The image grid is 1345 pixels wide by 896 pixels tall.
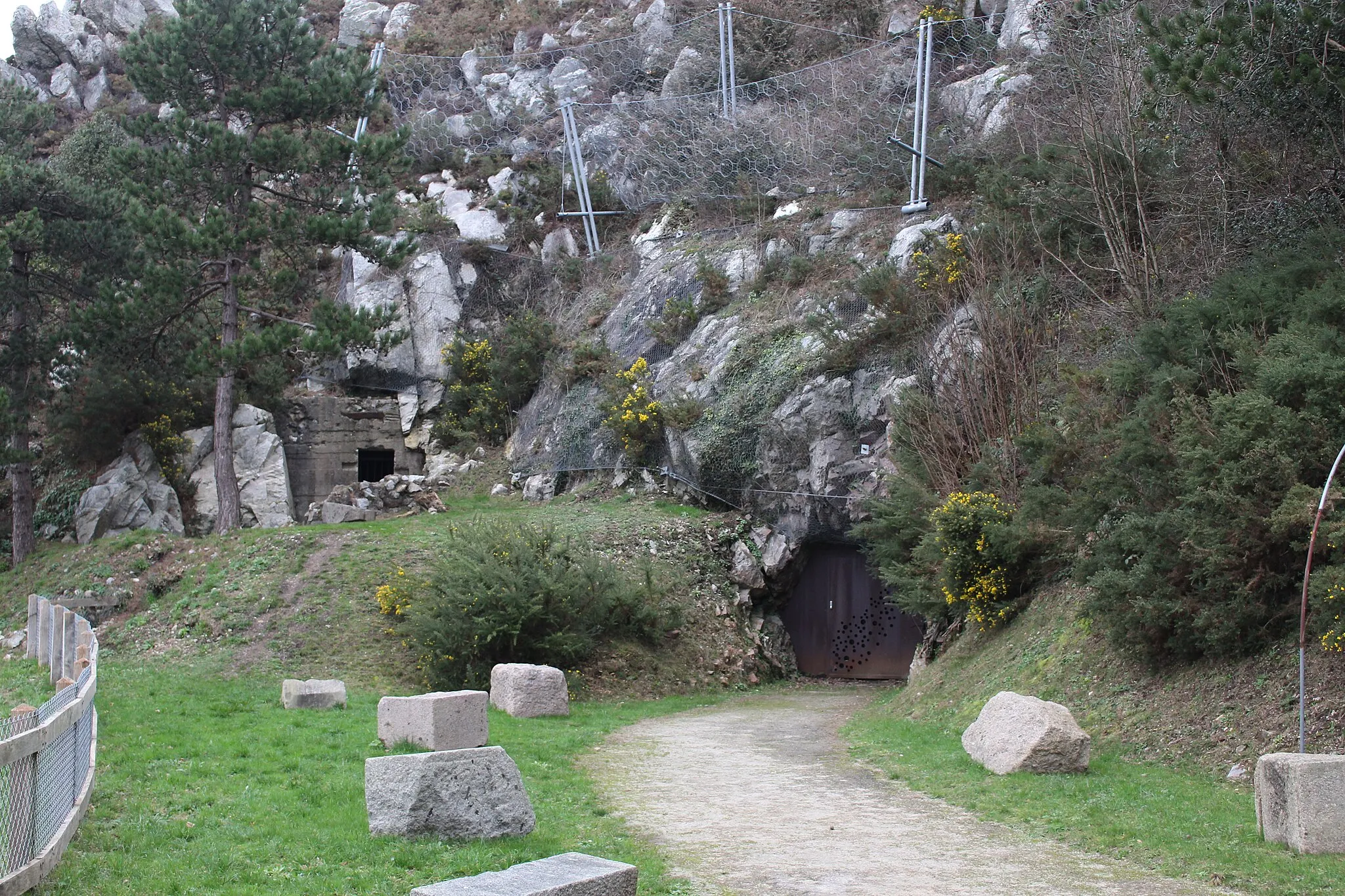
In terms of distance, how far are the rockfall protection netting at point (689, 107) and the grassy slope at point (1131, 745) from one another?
12.9 meters

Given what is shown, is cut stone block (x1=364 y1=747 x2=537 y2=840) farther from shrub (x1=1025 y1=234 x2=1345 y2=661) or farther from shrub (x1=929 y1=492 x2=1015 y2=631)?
shrub (x1=929 y1=492 x2=1015 y2=631)

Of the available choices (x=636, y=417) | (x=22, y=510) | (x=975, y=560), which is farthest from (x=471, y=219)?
(x=975, y=560)

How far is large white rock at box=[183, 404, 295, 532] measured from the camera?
26.6m

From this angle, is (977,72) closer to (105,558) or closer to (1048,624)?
(1048,624)

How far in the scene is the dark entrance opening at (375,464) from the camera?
29.8m

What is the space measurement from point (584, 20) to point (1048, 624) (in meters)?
35.7

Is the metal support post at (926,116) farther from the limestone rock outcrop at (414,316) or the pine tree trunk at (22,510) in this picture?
the pine tree trunk at (22,510)

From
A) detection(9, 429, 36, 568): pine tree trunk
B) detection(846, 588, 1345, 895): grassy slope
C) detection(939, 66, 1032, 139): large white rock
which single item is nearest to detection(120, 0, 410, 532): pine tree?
detection(9, 429, 36, 568): pine tree trunk

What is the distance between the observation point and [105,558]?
21.3m

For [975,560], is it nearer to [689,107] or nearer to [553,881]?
[553,881]

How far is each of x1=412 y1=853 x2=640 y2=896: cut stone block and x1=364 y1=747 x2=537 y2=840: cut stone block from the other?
1.70m

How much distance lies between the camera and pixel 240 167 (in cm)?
2430

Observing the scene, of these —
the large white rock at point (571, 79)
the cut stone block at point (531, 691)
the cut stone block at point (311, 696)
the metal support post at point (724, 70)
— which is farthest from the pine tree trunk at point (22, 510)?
the large white rock at point (571, 79)

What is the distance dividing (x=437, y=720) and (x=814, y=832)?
13.8 ft
